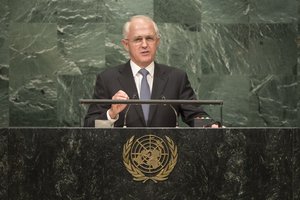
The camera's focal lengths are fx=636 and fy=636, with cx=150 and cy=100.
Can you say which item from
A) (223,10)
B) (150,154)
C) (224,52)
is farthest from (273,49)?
(150,154)

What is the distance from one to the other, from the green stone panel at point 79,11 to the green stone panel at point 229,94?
1.23m

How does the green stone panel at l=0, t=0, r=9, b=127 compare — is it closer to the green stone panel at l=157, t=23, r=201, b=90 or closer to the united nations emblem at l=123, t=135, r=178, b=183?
the green stone panel at l=157, t=23, r=201, b=90

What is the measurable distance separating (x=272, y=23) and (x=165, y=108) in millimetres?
2144

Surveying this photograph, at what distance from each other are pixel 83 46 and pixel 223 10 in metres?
1.45

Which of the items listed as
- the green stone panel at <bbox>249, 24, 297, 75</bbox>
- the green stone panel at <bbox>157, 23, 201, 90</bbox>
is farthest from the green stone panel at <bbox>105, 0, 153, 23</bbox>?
the green stone panel at <bbox>249, 24, 297, 75</bbox>

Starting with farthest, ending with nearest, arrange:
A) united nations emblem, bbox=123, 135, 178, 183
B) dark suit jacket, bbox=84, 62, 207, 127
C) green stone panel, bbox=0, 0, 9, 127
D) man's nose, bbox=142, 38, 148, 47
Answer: green stone panel, bbox=0, 0, 9, 127 < man's nose, bbox=142, 38, 148, 47 < dark suit jacket, bbox=84, 62, 207, 127 < united nations emblem, bbox=123, 135, 178, 183

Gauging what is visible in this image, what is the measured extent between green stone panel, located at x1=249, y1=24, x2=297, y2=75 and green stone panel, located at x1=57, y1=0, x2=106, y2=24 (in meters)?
1.56

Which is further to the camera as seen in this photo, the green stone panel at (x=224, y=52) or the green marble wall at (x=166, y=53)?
the green stone panel at (x=224, y=52)

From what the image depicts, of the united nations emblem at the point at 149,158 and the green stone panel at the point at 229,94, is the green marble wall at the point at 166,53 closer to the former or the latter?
the green stone panel at the point at 229,94

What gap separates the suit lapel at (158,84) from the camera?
15.6ft

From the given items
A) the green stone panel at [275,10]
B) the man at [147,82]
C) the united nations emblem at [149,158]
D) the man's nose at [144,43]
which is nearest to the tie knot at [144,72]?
the man at [147,82]

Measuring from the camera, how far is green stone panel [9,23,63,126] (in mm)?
6246

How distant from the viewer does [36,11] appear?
20.6 ft

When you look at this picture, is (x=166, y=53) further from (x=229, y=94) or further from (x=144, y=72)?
(x=144, y=72)
